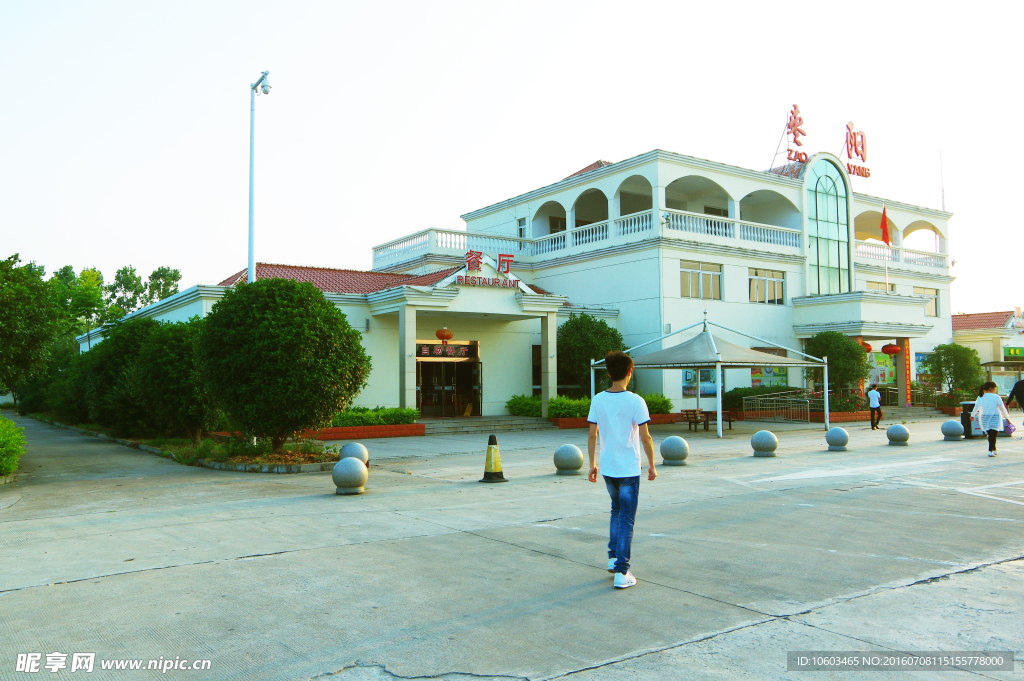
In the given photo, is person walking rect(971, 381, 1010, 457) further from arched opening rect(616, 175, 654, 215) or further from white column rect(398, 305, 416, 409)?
arched opening rect(616, 175, 654, 215)

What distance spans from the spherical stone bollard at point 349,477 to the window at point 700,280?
21.2 m

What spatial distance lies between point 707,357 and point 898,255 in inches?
999

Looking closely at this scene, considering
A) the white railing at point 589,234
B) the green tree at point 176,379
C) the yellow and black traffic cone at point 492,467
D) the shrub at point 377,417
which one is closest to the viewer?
the yellow and black traffic cone at point 492,467

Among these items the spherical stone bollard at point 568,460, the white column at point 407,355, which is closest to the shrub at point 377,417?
the white column at point 407,355

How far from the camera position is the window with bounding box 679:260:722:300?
3030cm

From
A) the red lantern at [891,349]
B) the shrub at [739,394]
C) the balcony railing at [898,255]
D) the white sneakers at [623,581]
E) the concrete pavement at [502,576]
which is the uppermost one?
the balcony railing at [898,255]

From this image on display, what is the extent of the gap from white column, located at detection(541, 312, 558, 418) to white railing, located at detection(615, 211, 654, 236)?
19.8 ft

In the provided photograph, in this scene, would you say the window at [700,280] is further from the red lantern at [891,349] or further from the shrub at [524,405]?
the red lantern at [891,349]

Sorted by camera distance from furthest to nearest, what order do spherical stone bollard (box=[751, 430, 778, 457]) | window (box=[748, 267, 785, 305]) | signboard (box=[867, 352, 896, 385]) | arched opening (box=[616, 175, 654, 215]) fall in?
signboard (box=[867, 352, 896, 385]), arched opening (box=[616, 175, 654, 215]), window (box=[748, 267, 785, 305]), spherical stone bollard (box=[751, 430, 778, 457])

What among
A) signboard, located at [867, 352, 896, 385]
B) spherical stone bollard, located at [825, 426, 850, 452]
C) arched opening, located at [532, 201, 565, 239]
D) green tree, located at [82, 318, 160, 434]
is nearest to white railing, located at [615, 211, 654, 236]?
arched opening, located at [532, 201, 565, 239]

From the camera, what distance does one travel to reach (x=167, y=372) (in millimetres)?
18406

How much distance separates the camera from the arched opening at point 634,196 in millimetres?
33688

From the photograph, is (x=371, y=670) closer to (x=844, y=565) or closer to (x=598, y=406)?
(x=598, y=406)

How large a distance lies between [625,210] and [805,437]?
17339mm
